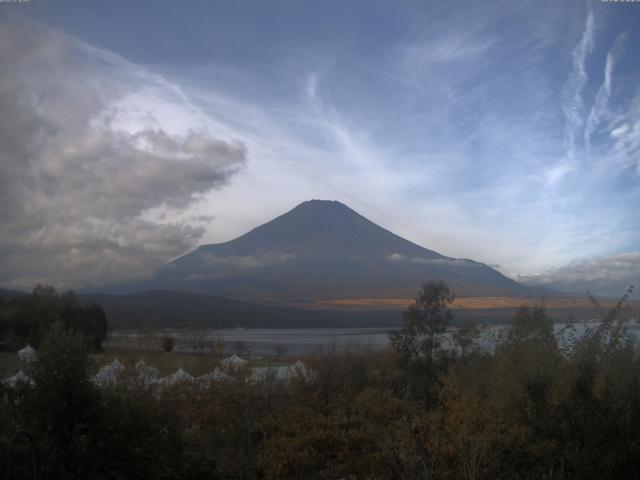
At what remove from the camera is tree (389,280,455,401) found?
59.6 ft

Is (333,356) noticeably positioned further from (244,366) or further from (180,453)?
(180,453)

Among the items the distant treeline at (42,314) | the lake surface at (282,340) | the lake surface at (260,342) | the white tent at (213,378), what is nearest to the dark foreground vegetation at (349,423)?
the white tent at (213,378)

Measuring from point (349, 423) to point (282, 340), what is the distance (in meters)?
83.2

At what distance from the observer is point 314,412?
1072cm

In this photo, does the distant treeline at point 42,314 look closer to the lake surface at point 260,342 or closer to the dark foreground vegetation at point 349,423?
the lake surface at point 260,342

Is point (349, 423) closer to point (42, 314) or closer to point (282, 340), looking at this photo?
point (42, 314)

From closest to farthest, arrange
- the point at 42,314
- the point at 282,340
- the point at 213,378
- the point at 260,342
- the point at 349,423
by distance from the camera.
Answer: the point at 349,423 → the point at 213,378 → the point at 42,314 → the point at 282,340 → the point at 260,342

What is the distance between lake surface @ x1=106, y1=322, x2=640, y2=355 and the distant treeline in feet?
9.68

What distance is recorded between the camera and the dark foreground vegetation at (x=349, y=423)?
25.0ft

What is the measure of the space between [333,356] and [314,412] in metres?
5.61

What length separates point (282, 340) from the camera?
9356cm

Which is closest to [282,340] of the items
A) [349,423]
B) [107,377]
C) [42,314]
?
[42,314]

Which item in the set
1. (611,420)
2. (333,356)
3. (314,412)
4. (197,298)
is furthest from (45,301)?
(197,298)

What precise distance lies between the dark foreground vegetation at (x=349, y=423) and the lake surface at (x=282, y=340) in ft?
9.09
